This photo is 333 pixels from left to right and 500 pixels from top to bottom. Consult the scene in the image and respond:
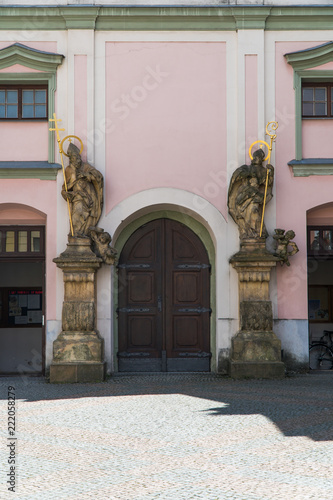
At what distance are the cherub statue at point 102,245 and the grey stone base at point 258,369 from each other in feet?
9.56

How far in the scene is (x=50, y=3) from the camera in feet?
43.2

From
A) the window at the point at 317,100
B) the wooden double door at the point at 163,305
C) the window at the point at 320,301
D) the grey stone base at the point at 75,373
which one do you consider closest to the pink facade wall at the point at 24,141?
the wooden double door at the point at 163,305

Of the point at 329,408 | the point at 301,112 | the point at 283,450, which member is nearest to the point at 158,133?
the point at 301,112

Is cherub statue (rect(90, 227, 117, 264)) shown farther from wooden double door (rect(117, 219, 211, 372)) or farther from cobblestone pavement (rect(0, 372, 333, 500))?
cobblestone pavement (rect(0, 372, 333, 500))

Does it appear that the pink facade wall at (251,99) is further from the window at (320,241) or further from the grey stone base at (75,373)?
the grey stone base at (75,373)

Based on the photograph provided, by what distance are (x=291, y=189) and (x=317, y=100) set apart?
1832 mm

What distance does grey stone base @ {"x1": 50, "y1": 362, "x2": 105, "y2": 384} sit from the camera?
12328 millimetres

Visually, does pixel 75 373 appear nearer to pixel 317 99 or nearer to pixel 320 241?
pixel 320 241

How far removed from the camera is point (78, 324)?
41.2 feet

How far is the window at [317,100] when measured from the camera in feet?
44.2

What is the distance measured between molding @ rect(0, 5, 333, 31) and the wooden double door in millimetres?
3920

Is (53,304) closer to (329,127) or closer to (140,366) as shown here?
(140,366)

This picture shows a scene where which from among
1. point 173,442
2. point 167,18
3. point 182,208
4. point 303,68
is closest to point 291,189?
point 182,208

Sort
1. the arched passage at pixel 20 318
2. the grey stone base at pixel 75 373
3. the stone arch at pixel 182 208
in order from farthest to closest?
the arched passage at pixel 20 318 → the stone arch at pixel 182 208 → the grey stone base at pixel 75 373
